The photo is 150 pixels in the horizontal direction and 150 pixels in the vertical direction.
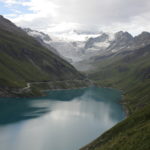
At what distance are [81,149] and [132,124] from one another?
19.7m

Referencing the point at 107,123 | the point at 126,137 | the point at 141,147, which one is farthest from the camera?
the point at 107,123

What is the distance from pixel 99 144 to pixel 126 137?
1549 cm

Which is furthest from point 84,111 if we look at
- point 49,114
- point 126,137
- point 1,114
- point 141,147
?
point 141,147

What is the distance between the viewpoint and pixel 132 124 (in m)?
86.1

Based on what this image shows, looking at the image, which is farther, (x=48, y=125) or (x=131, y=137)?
(x=48, y=125)

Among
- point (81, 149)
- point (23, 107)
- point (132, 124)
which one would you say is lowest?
point (81, 149)

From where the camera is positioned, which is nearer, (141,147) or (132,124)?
(141,147)

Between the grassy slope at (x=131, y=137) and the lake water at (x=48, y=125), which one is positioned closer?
the grassy slope at (x=131, y=137)

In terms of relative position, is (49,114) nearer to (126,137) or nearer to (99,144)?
(99,144)

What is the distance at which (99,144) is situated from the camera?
8469 cm

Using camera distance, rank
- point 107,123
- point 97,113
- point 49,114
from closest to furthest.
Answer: point 107,123 → point 49,114 → point 97,113

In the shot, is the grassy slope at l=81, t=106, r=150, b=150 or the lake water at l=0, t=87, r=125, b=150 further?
the lake water at l=0, t=87, r=125, b=150

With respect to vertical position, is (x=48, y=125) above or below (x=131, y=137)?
above

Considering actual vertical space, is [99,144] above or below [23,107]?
below
